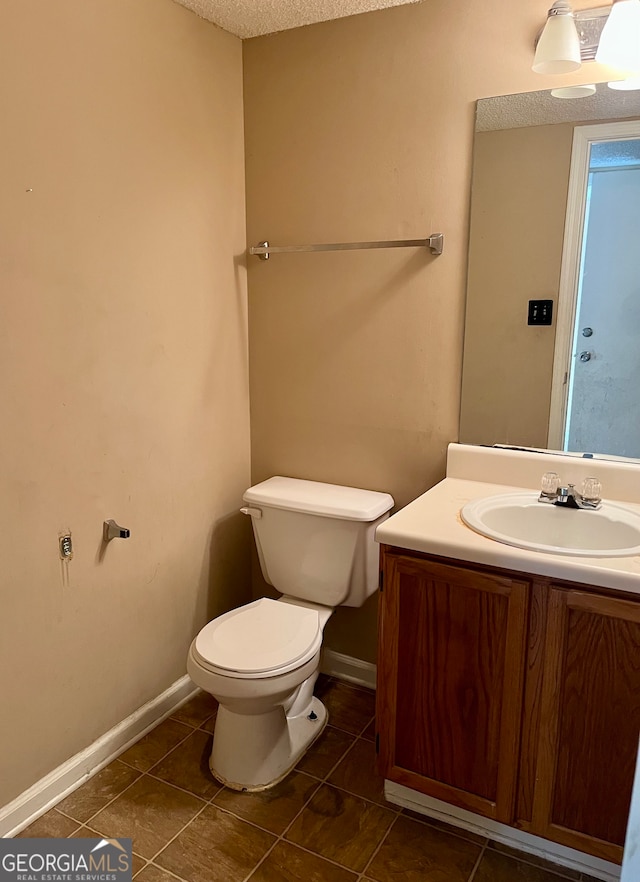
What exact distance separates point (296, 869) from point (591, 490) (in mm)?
1199

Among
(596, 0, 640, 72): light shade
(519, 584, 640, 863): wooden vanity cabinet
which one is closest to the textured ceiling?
(596, 0, 640, 72): light shade

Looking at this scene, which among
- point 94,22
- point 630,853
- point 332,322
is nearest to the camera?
point 630,853

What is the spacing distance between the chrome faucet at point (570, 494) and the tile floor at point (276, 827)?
0.89m

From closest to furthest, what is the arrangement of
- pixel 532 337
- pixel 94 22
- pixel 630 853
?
pixel 630 853
pixel 94 22
pixel 532 337

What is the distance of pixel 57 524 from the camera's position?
1.72m

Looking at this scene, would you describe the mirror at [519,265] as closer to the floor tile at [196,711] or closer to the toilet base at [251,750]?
the toilet base at [251,750]

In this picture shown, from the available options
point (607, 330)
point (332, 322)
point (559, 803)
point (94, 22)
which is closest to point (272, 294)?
point (332, 322)

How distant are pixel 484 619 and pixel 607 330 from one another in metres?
0.84

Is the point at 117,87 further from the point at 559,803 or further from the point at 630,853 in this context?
the point at 559,803

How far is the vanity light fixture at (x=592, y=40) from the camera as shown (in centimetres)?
155

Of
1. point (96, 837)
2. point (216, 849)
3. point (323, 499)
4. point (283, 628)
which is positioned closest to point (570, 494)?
point (323, 499)

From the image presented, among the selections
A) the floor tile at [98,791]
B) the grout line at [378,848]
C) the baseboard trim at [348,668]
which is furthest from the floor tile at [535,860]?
the floor tile at [98,791]

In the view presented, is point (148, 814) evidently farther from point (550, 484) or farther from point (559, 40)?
point (559, 40)

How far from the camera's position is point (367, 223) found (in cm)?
209
